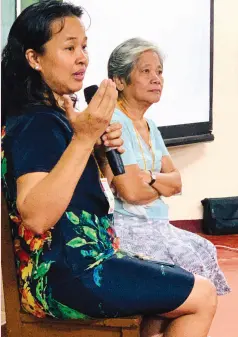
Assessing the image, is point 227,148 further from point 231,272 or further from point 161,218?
point 161,218

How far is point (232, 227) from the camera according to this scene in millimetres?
4617

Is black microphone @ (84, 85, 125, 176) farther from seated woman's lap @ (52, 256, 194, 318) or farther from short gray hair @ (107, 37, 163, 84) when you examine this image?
short gray hair @ (107, 37, 163, 84)

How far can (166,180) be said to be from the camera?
7.80ft

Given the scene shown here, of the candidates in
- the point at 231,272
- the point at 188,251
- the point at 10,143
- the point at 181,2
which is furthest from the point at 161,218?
the point at 181,2

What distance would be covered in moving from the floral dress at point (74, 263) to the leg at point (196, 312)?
0.02 m

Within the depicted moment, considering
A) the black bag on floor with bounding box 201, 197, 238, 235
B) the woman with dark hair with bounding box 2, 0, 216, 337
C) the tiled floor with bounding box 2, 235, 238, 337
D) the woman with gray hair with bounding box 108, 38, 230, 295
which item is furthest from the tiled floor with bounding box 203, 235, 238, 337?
the woman with dark hair with bounding box 2, 0, 216, 337

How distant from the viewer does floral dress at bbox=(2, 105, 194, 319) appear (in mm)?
1474

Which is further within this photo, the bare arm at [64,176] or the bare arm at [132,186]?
the bare arm at [132,186]

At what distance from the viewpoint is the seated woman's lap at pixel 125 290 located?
1482 millimetres

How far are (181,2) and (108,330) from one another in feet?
9.84

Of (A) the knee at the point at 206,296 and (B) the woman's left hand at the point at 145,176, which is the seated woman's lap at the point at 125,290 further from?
(B) the woman's left hand at the point at 145,176

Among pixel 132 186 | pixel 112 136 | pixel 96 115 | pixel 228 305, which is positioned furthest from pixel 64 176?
pixel 228 305

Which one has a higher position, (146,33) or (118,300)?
(146,33)

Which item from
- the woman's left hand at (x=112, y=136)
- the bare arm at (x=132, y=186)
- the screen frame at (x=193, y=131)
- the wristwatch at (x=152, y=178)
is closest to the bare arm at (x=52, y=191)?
the woman's left hand at (x=112, y=136)
